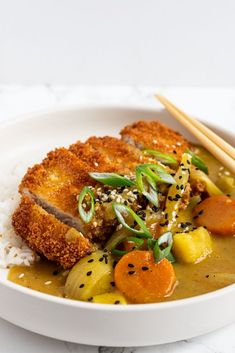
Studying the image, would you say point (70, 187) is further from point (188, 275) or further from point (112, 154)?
point (188, 275)

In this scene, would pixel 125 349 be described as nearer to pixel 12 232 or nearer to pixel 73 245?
pixel 73 245

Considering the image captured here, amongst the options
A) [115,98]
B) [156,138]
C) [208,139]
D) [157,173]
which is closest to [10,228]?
[157,173]

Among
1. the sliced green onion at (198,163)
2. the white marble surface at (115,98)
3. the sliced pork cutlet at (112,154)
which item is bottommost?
the sliced green onion at (198,163)

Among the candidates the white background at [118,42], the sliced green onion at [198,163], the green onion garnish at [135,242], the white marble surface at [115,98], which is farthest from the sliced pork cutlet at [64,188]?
the white background at [118,42]

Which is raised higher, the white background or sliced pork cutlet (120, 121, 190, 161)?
the white background

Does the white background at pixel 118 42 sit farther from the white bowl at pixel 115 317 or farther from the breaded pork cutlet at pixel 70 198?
the white bowl at pixel 115 317

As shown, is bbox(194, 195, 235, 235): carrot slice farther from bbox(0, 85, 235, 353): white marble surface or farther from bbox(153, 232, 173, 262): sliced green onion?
bbox(0, 85, 235, 353): white marble surface

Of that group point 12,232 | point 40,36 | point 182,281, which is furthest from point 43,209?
point 40,36

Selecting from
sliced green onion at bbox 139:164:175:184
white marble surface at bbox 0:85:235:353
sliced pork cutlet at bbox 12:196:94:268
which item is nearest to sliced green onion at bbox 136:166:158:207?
sliced green onion at bbox 139:164:175:184
